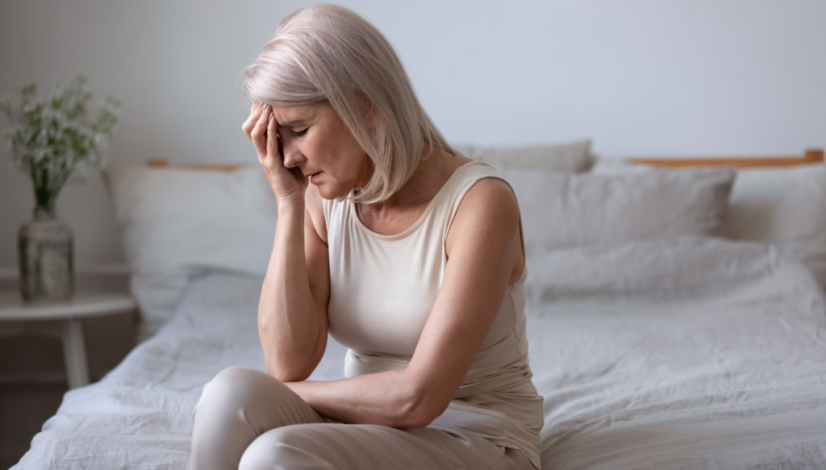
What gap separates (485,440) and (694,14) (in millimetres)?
1965

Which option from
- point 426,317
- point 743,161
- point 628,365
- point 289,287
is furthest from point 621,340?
point 743,161

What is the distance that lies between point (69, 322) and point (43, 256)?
0.22 metres

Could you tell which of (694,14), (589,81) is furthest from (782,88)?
(589,81)

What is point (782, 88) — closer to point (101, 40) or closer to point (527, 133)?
point (527, 133)

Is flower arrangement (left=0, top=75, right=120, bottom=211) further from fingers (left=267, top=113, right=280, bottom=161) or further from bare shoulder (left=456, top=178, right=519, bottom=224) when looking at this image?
bare shoulder (left=456, top=178, right=519, bottom=224)

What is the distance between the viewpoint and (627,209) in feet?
6.24

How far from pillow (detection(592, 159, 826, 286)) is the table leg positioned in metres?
1.98

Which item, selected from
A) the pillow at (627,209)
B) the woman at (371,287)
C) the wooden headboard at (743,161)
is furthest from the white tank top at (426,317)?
the wooden headboard at (743,161)

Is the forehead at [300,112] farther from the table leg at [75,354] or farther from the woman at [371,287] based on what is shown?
the table leg at [75,354]

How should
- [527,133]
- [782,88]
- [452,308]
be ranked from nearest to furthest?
1. [452,308]
2. [782,88]
3. [527,133]

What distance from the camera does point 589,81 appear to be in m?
2.39

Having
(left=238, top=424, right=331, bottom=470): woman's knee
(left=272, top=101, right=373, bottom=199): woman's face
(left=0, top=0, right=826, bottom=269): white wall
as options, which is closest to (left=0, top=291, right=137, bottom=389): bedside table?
(left=0, top=0, right=826, bottom=269): white wall

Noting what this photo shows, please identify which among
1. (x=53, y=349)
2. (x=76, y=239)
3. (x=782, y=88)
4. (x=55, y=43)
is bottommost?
(x=53, y=349)

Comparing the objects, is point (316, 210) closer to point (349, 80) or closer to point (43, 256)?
point (349, 80)
